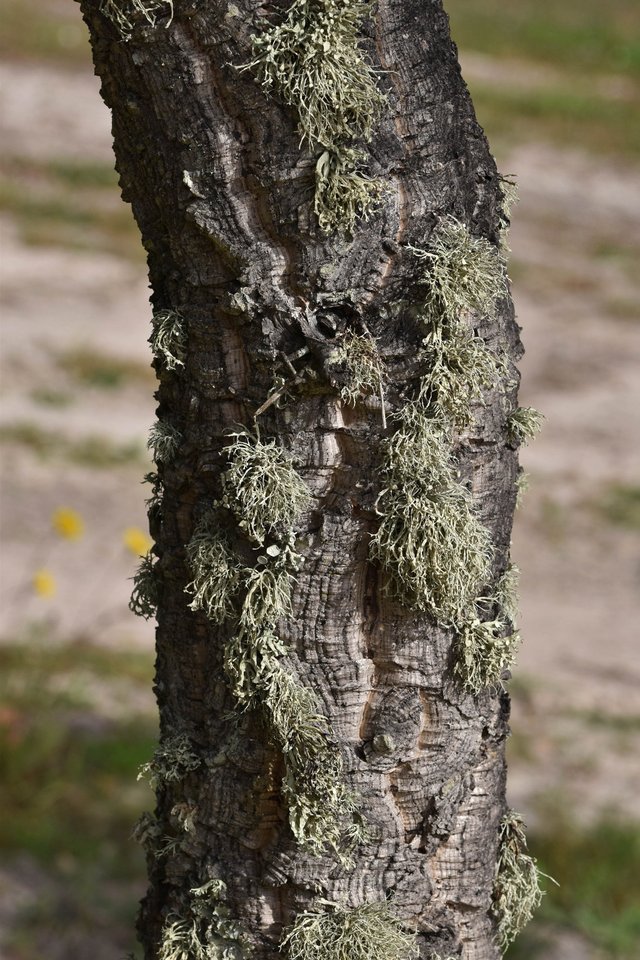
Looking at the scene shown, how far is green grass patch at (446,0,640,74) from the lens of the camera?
1886 centimetres

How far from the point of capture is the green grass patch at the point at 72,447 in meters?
7.41

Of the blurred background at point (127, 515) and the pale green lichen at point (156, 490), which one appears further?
the blurred background at point (127, 515)

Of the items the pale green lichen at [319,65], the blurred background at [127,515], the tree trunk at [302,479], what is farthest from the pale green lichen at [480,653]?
the blurred background at [127,515]

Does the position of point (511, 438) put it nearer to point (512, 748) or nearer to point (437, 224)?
point (437, 224)

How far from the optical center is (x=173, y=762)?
1.54 metres

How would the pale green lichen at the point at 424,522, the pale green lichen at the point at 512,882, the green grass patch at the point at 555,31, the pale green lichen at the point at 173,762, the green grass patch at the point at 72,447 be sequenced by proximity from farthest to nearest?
the green grass patch at the point at 555,31
the green grass patch at the point at 72,447
the pale green lichen at the point at 512,882
the pale green lichen at the point at 173,762
the pale green lichen at the point at 424,522

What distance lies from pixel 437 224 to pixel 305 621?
1.83ft

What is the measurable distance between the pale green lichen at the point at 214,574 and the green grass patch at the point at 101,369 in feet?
23.7

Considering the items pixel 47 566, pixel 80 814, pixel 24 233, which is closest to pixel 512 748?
pixel 80 814

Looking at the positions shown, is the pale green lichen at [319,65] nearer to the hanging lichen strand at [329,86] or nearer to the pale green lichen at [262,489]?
the hanging lichen strand at [329,86]

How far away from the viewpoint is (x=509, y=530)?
1.50 metres

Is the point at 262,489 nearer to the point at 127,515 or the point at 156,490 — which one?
the point at 156,490

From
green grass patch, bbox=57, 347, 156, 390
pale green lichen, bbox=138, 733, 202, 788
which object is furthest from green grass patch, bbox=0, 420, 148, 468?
pale green lichen, bbox=138, 733, 202, 788

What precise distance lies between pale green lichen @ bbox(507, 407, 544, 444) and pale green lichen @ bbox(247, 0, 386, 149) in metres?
0.45
